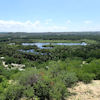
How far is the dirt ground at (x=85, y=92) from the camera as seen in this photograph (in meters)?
6.85

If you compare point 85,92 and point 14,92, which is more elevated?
point 14,92

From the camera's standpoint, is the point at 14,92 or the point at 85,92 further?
the point at 85,92

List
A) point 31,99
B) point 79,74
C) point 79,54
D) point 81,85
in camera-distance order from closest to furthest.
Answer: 1. point 31,99
2. point 81,85
3. point 79,74
4. point 79,54

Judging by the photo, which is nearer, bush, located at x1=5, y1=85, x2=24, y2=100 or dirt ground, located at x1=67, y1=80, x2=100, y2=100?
bush, located at x1=5, y1=85, x2=24, y2=100

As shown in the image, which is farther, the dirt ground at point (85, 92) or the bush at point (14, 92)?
the dirt ground at point (85, 92)

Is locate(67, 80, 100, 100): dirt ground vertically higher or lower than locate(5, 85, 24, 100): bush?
lower

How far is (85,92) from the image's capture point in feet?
24.4

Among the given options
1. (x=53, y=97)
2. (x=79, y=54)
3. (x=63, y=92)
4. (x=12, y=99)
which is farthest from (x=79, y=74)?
(x=79, y=54)

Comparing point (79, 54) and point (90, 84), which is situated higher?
point (90, 84)

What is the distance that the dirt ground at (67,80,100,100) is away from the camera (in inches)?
270

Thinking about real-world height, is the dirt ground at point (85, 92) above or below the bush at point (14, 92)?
below

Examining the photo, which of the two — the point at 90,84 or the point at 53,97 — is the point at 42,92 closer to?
the point at 53,97

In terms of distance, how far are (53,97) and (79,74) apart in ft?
13.7

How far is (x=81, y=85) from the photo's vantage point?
8.55 metres
